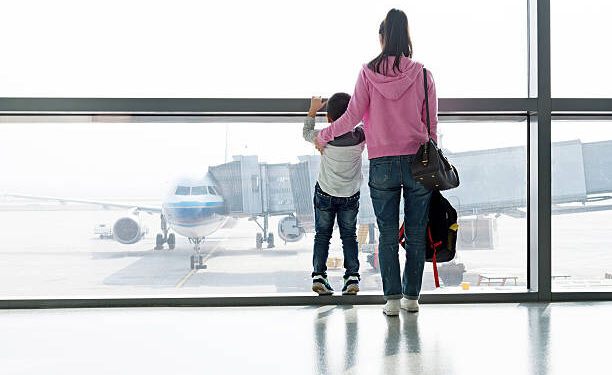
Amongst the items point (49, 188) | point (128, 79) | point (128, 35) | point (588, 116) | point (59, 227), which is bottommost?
point (59, 227)

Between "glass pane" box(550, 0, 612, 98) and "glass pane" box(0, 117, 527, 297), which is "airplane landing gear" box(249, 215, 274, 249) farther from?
"glass pane" box(550, 0, 612, 98)

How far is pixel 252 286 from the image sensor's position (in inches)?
113

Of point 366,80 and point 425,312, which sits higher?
Result: point 366,80

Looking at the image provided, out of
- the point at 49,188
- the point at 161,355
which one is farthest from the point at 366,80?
the point at 49,188

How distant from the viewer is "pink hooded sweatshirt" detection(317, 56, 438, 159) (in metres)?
2.45

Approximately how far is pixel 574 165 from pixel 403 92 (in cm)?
110

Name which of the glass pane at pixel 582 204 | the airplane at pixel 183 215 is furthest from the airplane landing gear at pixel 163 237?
the glass pane at pixel 582 204

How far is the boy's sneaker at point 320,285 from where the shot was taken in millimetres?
2709

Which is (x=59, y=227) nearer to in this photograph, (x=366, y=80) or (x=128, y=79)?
(x=128, y=79)

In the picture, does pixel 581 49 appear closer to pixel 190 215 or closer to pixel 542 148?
pixel 542 148

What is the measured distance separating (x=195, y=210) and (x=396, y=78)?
1.14 metres

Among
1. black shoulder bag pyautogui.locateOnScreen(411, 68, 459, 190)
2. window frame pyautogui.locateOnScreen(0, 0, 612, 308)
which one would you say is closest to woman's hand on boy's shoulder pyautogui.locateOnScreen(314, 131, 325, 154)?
window frame pyautogui.locateOnScreen(0, 0, 612, 308)

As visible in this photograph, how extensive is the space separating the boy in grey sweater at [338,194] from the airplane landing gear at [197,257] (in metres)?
0.56

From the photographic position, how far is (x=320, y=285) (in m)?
2.71
